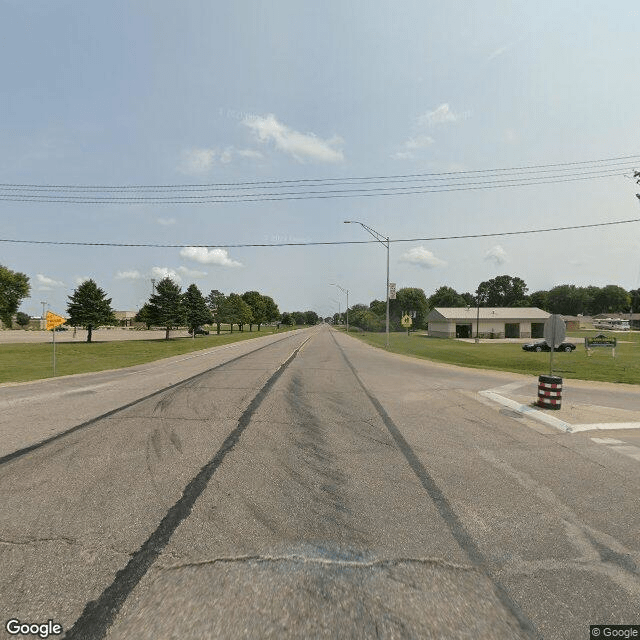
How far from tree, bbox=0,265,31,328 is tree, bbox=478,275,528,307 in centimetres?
12503

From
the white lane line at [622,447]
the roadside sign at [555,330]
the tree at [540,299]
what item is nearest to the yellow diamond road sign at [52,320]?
the roadside sign at [555,330]

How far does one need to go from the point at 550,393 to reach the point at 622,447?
8.94 ft

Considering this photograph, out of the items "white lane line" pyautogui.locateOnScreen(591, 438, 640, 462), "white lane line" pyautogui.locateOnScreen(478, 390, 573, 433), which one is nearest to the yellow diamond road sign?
"white lane line" pyautogui.locateOnScreen(478, 390, 573, 433)

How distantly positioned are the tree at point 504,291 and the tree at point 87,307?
385ft

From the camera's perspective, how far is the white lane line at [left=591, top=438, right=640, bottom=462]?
5971mm

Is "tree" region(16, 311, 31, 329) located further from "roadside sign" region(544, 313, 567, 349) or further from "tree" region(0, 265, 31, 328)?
"roadside sign" region(544, 313, 567, 349)

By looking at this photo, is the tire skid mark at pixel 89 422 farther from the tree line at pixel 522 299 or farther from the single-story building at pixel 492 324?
the tree line at pixel 522 299

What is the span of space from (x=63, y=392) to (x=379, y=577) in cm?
1165

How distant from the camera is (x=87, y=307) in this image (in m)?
42.4

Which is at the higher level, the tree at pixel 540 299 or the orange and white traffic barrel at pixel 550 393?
the tree at pixel 540 299

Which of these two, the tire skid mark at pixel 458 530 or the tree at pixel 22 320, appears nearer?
the tire skid mark at pixel 458 530

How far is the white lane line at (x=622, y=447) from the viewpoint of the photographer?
19.6 feet

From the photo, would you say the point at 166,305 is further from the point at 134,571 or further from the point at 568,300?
the point at 568,300

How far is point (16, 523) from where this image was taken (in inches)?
→ 142
